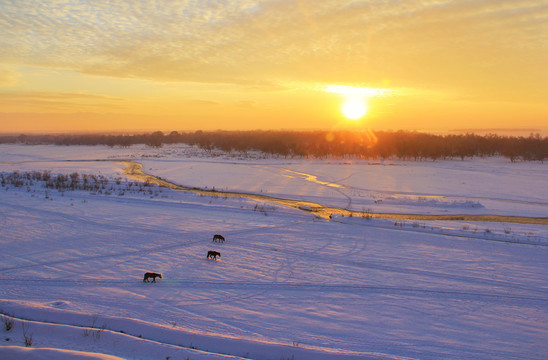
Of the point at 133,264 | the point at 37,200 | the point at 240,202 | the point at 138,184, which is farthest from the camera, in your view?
the point at 138,184

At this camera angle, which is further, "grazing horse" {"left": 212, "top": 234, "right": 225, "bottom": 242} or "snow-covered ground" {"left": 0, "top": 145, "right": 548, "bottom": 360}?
"grazing horse" {"left": 212, "top": 234, "right": 225, "bottom": 242}

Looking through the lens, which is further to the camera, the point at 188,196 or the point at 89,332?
the point at 188,196

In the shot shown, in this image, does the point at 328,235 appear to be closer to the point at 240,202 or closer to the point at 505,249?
the point at 505,249

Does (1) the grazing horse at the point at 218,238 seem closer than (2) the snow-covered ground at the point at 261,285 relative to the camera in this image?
No

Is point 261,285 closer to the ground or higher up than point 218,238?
closer to the ground

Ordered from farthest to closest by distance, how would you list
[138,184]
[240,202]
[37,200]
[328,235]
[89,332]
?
[138,184] < [240,202] < [37,200] < [328,235] < [89,332]

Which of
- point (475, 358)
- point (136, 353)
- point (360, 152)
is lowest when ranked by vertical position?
point (475, 358)

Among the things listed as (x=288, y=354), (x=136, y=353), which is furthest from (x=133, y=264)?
(x=288, y=354)

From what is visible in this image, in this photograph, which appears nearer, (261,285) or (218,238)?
(261,285)
